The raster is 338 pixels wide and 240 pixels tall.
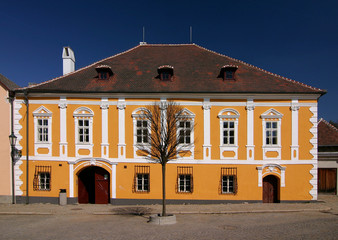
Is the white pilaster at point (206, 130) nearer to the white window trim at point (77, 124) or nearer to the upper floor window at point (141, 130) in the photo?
the upper floor window at point (141, 130)

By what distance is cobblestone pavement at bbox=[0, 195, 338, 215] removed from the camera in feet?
43.8

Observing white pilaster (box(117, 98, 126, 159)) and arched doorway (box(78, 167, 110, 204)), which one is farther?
arched doorway (box(78, 167, 110, 204))

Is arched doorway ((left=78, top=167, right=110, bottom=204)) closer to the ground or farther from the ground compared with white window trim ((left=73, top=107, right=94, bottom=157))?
closer to the ground

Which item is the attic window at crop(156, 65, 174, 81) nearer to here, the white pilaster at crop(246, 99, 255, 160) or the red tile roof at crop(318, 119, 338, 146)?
the white pilaster at crop(246, 99, 255, 160)

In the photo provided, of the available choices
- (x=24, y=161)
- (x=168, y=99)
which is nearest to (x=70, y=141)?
(x=24, y=161)

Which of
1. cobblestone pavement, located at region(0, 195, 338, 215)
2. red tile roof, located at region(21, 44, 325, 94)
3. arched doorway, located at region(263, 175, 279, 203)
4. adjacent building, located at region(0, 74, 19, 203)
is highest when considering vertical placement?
red tile roof, located at region(21, 44, 325, 94)

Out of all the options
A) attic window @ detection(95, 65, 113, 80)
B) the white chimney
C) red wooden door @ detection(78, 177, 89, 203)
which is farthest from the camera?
the white chimney

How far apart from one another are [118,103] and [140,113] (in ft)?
4.96

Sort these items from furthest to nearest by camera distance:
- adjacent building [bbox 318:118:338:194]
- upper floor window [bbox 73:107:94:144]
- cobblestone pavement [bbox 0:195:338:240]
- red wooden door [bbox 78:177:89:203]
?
adjacent building [bbox 318:118:338:194]
red wooden door [bbox 78:177:89:203]
upper floor window [bbox 73:107:94:144]
cobblestone pavement [bbox 0:195:338:240]

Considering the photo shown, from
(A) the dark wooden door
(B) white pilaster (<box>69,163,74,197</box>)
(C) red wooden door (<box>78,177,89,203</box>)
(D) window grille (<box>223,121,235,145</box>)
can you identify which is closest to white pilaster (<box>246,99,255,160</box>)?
(D) window grille (<box>223,121,235,145</box>)

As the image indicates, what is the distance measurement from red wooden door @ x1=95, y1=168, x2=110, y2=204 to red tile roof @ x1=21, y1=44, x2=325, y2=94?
5.24 meters

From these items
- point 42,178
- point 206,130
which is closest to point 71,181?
point 42,178

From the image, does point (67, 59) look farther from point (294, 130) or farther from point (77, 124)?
point (294, 130)

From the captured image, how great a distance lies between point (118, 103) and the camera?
15398 mm
